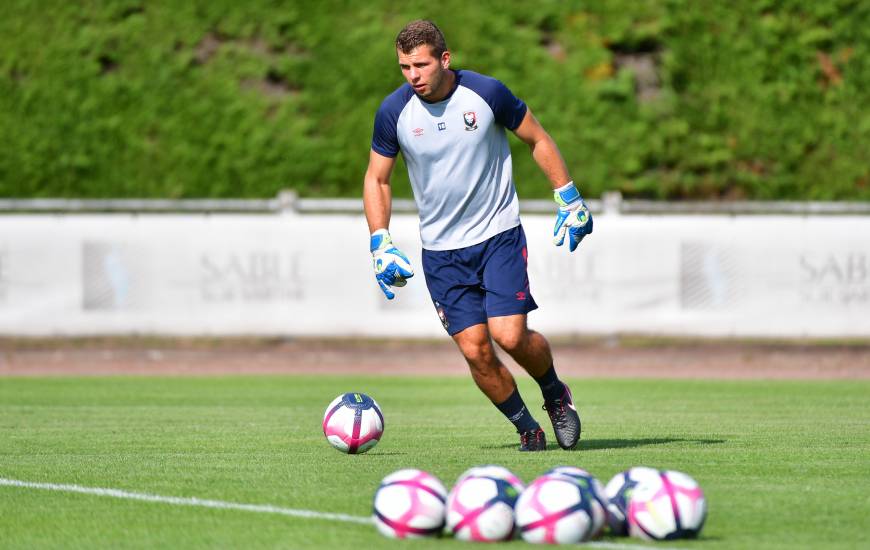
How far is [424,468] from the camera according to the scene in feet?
27.5

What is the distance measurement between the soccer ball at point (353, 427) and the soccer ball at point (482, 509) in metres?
3.30

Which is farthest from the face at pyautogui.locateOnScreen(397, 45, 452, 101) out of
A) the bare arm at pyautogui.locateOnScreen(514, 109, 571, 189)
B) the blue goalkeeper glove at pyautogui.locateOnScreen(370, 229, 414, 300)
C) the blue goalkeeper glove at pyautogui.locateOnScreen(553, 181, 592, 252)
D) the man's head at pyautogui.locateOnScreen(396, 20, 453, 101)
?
the blue goalkeeper glove at pyautogui.locateOnScreen(553, 181, 592, 252)

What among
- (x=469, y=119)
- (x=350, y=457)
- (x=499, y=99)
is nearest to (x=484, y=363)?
(x=350, y=457)

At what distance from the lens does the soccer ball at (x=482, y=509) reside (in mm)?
5980

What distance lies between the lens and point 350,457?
30.5 feet

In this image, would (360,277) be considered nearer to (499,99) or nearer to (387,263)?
(387,263)

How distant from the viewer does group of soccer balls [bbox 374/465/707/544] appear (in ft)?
19.3

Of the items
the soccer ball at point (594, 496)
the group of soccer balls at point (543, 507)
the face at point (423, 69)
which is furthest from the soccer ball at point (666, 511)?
the face at point (423, 69)

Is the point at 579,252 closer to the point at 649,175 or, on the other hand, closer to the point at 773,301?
the point at 773,301

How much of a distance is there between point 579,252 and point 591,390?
583 cm

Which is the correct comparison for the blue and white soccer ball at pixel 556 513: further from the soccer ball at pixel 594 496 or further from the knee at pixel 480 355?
the knee at pixel 480 355

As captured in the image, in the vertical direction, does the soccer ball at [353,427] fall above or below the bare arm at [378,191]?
below

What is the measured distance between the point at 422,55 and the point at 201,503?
3115 millimetres

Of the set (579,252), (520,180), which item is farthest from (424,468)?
(520,180)
